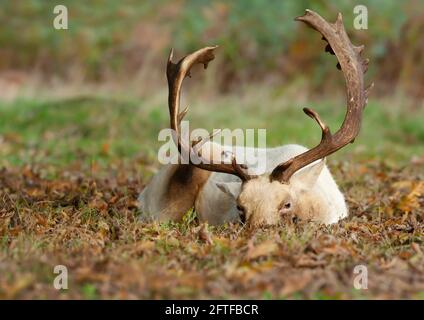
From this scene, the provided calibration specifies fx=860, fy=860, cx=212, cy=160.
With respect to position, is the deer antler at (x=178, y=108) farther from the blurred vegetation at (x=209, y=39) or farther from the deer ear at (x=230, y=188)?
the blurred vegetation at (x=209, y=39)

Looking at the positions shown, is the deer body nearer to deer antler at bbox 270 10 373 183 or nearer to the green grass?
deer antler at bbox 270 10 373 183

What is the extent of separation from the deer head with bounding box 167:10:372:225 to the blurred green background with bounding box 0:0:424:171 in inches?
179

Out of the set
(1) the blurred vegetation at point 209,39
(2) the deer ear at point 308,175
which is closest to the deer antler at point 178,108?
(2) the deer ear at point 308,175

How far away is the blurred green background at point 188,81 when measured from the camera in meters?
14.3

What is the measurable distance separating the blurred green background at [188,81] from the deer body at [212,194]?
3.58m

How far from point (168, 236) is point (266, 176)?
3.53 ft

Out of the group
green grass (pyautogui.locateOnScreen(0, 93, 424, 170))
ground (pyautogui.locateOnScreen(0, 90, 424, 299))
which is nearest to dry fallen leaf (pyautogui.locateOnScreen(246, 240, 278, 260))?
ground (pyautogui.locateOnScreen(0, 90, 424, 299))

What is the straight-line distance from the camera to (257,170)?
7957 mm

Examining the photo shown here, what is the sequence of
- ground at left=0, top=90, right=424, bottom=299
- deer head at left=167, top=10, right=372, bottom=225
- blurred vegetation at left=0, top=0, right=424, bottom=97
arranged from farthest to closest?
blurred vegetation at left=0, top=0, right=424, bottom=97
deer head at left=167, top=10, right=372, bottom=225
ground at left=0, top=90, right=424, bottom=299

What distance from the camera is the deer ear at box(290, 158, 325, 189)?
24.6 feet

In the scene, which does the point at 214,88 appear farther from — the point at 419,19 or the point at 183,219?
the point at 183,219

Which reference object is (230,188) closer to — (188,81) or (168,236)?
(168,236)

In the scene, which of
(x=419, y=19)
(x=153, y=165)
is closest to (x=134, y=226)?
(x=153, y=165)

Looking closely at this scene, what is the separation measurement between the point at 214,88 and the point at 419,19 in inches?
197
